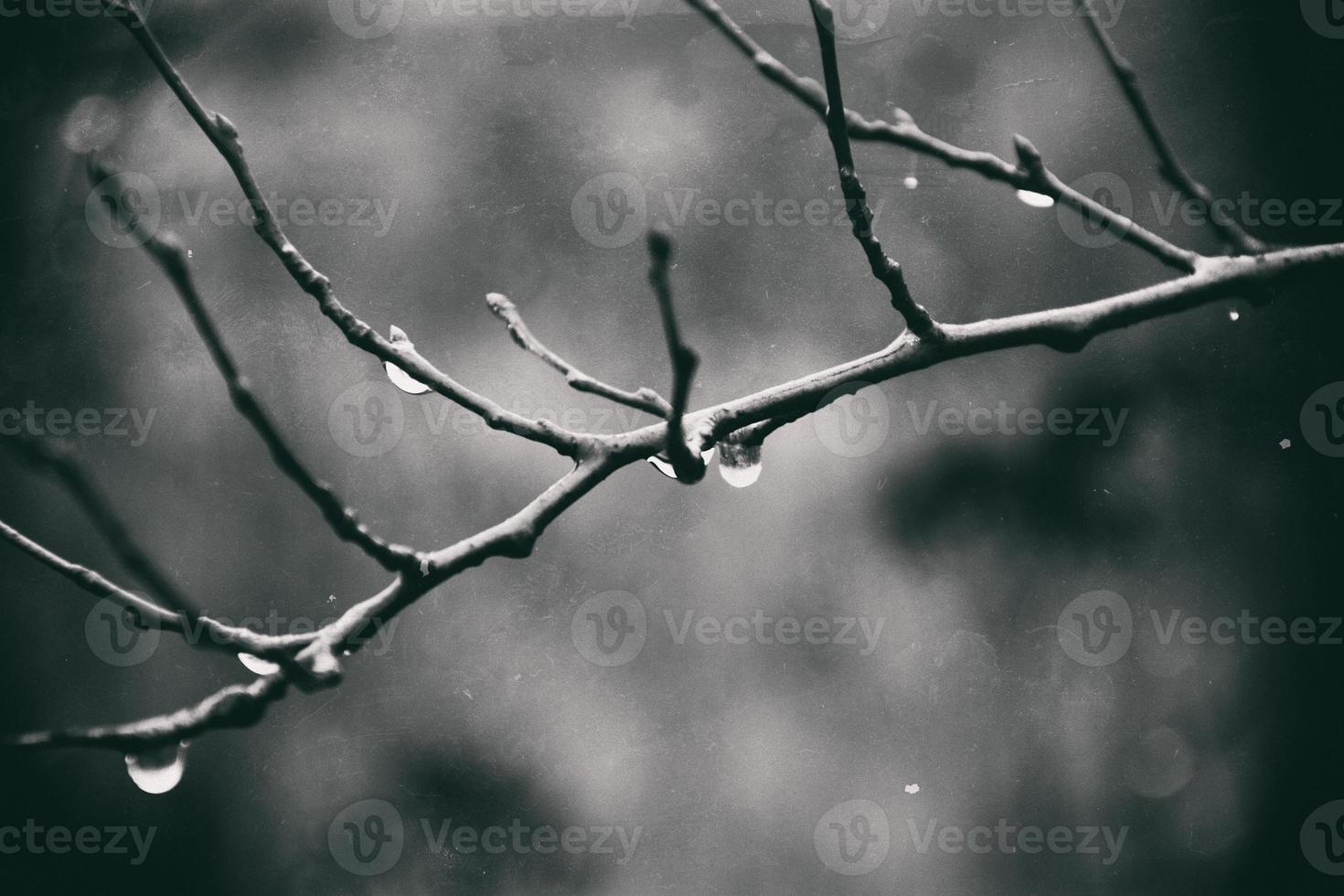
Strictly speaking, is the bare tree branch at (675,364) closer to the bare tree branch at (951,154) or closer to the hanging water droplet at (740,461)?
the hanging water droplet at (740,461)

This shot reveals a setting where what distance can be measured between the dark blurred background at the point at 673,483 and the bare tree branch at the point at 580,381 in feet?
6.08

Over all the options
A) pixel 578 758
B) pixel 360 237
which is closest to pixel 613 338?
pixel 360 237

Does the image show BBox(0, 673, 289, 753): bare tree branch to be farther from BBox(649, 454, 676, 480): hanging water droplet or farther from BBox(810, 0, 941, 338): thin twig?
BBox(810, 0, 941, 338): thin twig

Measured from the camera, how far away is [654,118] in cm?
333

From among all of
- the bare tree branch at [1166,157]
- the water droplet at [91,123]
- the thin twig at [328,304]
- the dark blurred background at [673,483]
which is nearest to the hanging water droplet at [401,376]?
the thin twig at [328,304]

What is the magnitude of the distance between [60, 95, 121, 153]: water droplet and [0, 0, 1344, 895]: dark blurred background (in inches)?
0.5

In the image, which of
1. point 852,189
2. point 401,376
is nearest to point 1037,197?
point 852,189

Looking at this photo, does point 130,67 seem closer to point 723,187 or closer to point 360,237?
point 360,237

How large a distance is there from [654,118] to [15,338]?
2.57 meters

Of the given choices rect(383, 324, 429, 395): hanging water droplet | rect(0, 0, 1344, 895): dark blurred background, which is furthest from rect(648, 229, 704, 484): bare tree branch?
rect(0, 0, 1344, 895): dark blurred background

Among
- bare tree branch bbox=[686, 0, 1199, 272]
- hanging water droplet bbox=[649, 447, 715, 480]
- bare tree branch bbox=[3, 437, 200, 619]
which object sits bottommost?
bare tree branch bbox=[3, 437, 200, 619]

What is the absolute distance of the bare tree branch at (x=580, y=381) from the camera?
99 cm

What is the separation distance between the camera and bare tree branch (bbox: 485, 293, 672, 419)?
0.99 metres

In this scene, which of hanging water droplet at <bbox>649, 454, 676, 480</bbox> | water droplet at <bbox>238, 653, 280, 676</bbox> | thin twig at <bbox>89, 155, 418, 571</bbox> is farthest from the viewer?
hanging water droplet at <bbox>649, 454, 676, 480</bbox>
